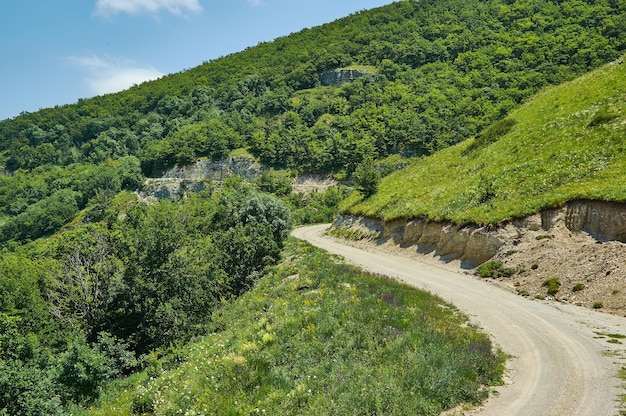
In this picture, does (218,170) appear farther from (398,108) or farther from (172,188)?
(398,108)

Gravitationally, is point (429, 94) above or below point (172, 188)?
above

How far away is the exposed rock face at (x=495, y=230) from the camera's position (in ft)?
74.2

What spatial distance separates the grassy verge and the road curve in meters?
0.79

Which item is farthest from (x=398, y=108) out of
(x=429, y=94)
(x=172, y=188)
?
(x=172, y=188)

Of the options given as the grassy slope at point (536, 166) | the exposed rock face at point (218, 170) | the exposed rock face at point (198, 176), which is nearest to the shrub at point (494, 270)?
the grassy slope at point (536, 166)

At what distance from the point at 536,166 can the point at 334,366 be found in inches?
1097

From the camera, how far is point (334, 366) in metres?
12.2

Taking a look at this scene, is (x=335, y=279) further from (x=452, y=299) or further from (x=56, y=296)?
(x=56, y=296)

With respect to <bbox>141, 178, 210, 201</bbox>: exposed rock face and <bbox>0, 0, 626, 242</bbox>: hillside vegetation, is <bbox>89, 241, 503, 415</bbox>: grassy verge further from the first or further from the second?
<bbox>141, 178, 210, 201</bbox>: exposed rock face

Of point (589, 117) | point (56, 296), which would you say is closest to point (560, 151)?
point (589, 117)

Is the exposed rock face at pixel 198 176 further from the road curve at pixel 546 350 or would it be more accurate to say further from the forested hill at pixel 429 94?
the road curve at pixel 546 350

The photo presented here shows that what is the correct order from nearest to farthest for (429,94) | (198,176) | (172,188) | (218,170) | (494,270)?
1. (494,270)
2. (429,94)
3. (172,188)
4. (218,170)
5. (198,176)

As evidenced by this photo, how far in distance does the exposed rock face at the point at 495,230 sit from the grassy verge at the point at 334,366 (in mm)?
11146

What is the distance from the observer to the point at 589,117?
33062 millimetres
